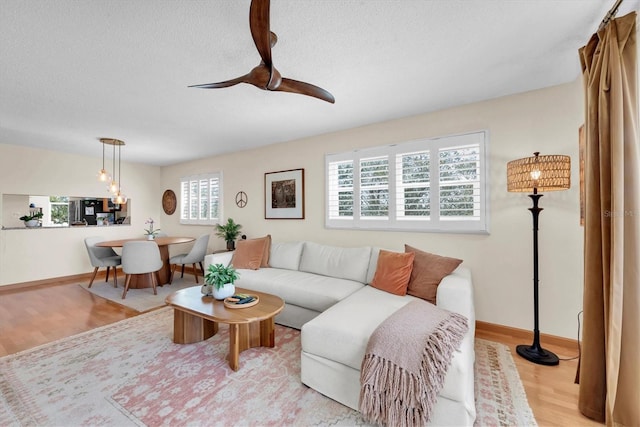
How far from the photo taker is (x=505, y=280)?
267cm

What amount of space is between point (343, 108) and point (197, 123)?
1.89m

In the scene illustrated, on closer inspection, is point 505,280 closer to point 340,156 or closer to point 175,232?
point 340,156

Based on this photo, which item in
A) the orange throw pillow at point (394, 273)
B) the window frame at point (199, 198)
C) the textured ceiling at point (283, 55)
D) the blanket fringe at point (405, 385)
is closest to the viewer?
the blanket fringe at point (405, 385)

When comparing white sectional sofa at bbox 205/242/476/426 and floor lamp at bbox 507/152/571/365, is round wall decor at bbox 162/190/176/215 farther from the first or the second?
floor lamp at bbox 507/152/571/365

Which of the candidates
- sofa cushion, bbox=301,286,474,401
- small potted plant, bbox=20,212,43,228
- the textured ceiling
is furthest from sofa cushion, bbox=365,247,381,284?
small potted plant, bbox=20,212,43,228

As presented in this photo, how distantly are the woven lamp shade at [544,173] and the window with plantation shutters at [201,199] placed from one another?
4727mm

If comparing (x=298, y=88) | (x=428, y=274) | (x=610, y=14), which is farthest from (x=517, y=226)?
(x=298, y=88)

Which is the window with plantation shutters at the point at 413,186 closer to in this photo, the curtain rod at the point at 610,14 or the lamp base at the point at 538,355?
the lamp base at the point at 538,355

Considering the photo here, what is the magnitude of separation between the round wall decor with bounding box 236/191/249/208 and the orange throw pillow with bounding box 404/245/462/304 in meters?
3.25

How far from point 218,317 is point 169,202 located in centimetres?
504

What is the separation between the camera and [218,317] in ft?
6.78

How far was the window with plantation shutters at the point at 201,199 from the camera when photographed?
529 centimetres

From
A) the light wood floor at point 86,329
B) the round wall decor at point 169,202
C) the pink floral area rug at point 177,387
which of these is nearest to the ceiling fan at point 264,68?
the pink floral area rug at point 177,387

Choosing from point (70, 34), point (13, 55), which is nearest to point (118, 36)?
point (70, 34)
